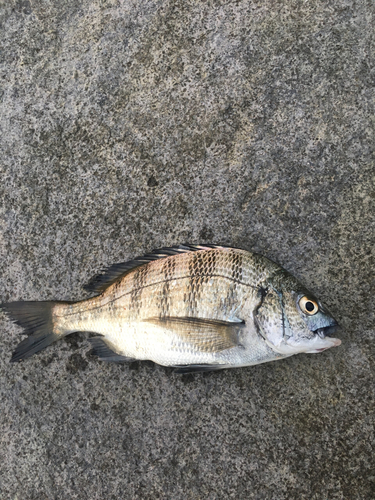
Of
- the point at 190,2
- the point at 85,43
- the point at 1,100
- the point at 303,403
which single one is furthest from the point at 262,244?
the point at 1,100

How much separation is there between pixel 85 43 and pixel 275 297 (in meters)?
2.10

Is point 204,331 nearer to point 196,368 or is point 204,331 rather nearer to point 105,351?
point 196,368

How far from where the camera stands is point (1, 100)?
2783 millimetres

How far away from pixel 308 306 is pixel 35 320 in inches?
61.2

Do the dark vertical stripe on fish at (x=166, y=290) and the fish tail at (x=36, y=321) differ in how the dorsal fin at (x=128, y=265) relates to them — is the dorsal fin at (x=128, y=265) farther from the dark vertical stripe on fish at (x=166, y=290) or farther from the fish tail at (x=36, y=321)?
the fish tail at (x=36, y=321)

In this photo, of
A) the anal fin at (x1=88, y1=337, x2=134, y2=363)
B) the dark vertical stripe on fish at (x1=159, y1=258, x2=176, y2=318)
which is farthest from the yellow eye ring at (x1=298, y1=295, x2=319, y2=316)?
the anal fin at (x1=88, y1=337, x2=134, y2=363)

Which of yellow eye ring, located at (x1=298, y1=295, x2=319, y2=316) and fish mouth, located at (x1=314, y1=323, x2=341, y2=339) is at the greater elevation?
yellow eye ring, located at (x1=298, y1=295, x2=319, y2=316)

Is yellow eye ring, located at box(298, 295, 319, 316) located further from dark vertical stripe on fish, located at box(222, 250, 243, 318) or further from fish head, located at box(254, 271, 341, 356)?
dark vertical stripe on fish, located at box(222, 250, 243, 318)

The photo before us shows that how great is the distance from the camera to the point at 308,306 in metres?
1.95

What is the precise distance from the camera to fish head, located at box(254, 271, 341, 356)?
6.33ft

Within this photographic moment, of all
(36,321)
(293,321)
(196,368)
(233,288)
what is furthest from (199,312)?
(36,321)

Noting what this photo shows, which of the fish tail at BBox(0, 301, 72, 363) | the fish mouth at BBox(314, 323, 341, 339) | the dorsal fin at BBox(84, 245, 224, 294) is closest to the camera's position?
the fish mouth at BBox(314, 323, 341, 339)

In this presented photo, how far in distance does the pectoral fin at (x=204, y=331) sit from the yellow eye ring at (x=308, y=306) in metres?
0.30

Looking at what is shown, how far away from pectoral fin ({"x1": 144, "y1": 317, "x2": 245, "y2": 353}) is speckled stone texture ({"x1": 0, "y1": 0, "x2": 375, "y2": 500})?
1.23 ft
